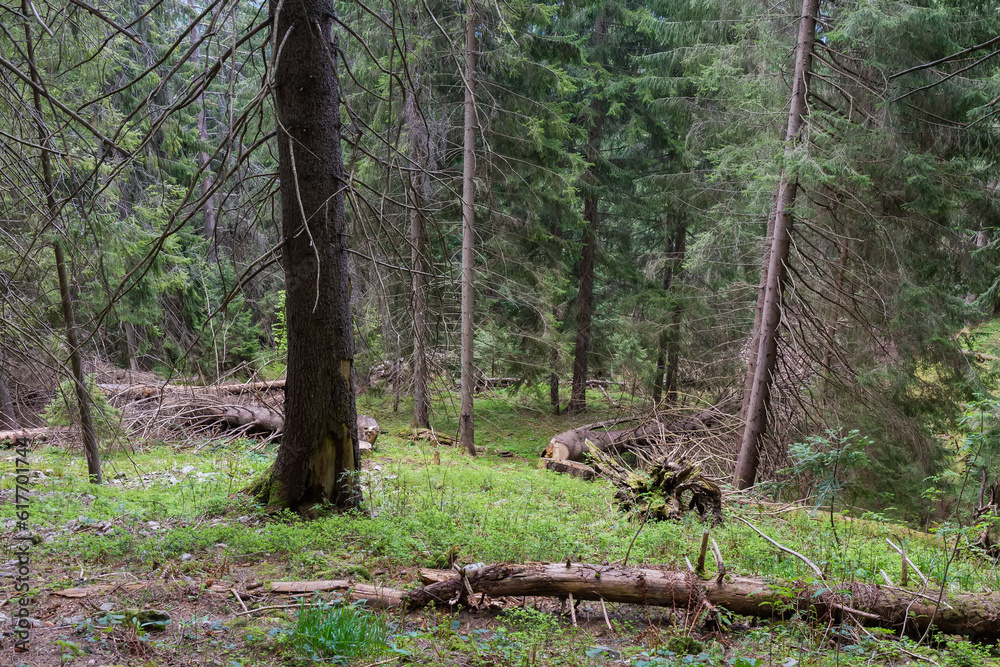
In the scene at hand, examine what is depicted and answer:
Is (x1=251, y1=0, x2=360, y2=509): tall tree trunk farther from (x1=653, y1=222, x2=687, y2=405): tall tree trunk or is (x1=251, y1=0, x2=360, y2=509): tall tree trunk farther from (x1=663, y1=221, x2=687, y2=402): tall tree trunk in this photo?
(x1=653, y1=222, x2=687, y2=405): tall tree trunk

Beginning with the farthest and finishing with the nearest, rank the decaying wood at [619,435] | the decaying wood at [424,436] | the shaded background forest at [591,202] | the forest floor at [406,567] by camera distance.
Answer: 1. the decaying wood at [424,436]
2. the decaying wood at [619,435]
3. the shaded background forest at [591,202]
4. the forest floor at [406,567]

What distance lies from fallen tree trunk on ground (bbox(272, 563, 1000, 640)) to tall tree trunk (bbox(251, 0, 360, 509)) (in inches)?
58.3

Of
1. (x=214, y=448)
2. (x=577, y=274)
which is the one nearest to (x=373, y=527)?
(x=214, y=448)

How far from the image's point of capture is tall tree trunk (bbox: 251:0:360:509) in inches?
189

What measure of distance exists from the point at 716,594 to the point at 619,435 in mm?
9350

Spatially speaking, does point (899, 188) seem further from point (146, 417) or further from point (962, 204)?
point (146, 417)

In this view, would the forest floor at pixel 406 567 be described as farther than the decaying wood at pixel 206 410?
No

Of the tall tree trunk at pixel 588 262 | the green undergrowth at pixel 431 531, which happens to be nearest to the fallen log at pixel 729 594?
the green undergrowth at pixel 431 531

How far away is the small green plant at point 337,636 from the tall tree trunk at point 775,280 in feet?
23.2

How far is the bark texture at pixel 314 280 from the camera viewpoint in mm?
4812

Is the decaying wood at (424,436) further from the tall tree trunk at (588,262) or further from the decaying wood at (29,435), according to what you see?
the decaying wood at (29,435)

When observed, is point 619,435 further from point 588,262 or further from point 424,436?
point 588,262

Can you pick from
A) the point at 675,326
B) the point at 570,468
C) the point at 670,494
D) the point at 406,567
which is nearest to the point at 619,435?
the point at 570,468

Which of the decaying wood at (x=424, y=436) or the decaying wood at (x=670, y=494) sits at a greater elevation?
Result: the decaying wood at (x=670, y=494)
